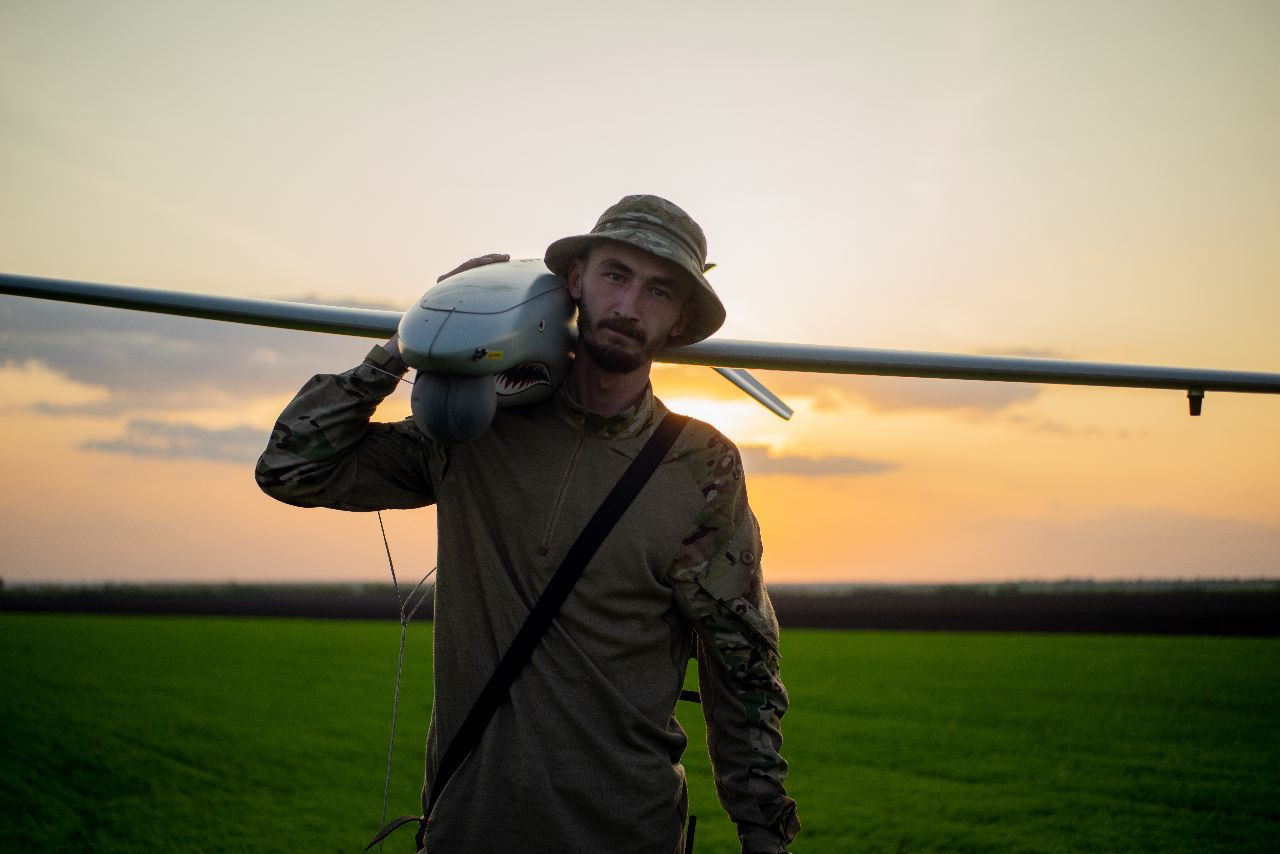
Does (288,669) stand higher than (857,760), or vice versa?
(857,760)

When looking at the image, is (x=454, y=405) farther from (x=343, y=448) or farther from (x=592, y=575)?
(x=592, y=575)

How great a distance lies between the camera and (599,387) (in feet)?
9.04

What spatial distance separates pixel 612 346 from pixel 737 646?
91 centimetres

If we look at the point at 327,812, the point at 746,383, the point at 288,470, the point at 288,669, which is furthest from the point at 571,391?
the point at 288,669

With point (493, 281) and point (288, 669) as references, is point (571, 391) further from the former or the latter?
point (288, 669)

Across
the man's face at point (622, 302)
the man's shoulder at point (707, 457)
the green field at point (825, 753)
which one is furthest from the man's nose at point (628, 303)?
the green field at point (825, 753)

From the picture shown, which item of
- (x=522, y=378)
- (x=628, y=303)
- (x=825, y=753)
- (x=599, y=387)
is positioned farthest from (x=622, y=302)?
(x=825, y=753)

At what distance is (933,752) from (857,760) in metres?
0.94

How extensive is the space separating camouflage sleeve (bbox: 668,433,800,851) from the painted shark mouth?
52 centimetres

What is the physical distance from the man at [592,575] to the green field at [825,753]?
4.88 meters

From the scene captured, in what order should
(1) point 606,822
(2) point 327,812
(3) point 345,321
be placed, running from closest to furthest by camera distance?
(1) point 606,822
(3) point 345,321
(2) point 327,812

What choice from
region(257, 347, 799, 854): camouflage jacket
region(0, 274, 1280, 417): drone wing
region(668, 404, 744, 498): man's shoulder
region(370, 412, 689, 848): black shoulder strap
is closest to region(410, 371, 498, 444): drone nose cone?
region(257, 347, 799, 854): camouflage jacket

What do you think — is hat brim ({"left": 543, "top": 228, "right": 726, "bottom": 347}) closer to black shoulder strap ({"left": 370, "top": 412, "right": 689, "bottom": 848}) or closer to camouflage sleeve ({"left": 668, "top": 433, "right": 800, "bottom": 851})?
camouflage sleeve ({"left": 668, "top": 433, "right": 800, "bottom": 851})

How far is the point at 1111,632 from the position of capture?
25953 mm
